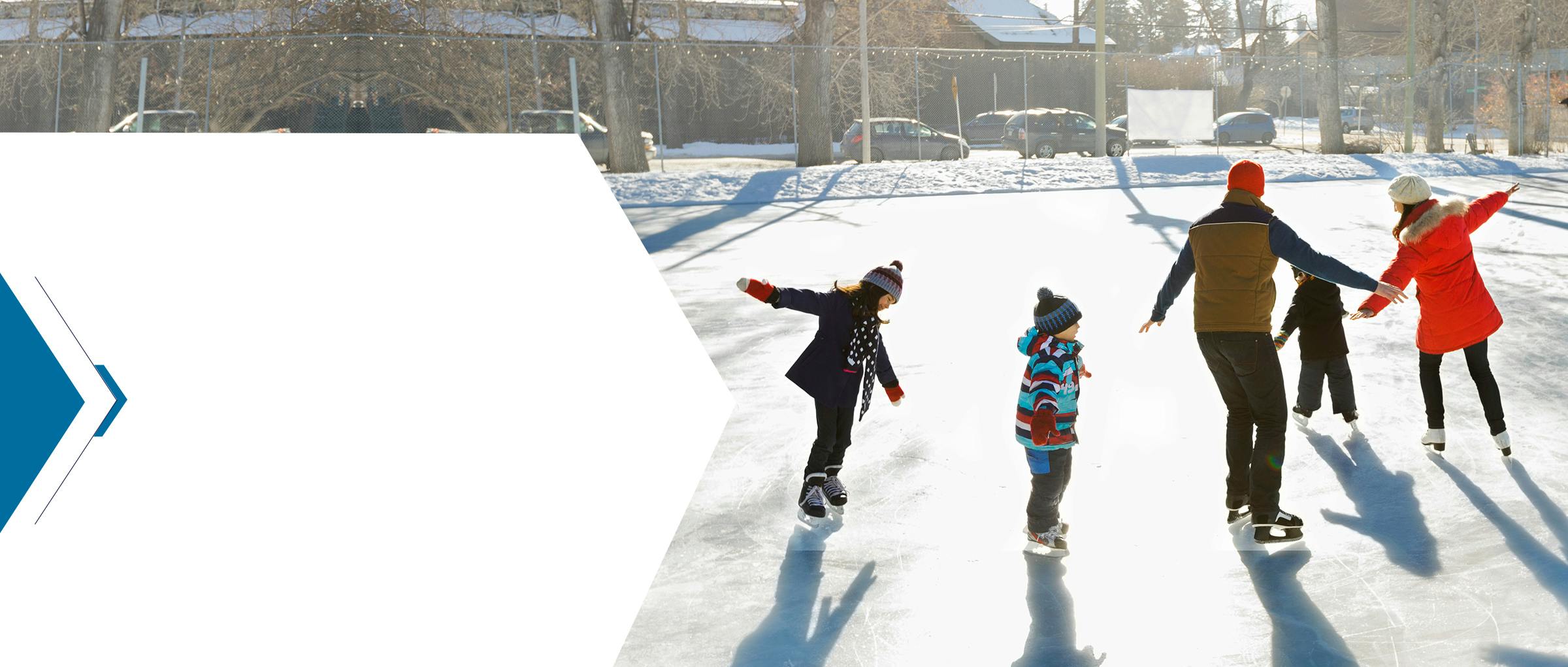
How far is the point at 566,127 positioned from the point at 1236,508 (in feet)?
65.6

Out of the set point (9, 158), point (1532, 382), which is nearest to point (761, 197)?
point (1532, 382)

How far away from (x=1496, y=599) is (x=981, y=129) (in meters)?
30.6

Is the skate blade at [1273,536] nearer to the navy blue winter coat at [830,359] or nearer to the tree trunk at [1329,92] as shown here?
the navy blue winter coat at [830,359]

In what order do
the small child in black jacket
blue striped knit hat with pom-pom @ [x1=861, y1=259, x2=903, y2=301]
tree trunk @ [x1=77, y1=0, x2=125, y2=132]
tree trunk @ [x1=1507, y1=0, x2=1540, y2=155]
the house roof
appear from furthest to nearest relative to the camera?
1. the house roof
2. tree trunk @ [x1=1507, y1=0, x2=1540, y2=155]
3. tree trunk @ [x1=77, y1=0, x2=125, y2=132]
4. the small child in black jacket
5. blue striped knit hat with pom-pom @ [x1=861, y1=259, x2=903, y2=301]

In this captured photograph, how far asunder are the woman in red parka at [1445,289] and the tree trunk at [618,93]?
18146 millimetres

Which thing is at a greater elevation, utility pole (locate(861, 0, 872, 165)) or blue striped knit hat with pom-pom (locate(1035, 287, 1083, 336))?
utility pole (locate(861, 0, 872, 165))

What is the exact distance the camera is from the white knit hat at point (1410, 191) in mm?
5621

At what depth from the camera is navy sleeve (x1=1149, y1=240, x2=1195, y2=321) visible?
16.1ft

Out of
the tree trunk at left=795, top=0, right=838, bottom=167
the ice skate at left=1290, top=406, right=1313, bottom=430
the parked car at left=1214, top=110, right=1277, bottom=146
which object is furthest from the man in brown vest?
the parked car at left=1214, top=110, right=1277, bottom=146

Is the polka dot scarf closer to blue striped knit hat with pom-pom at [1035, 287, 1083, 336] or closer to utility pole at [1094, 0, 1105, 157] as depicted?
blue striped knit hat with pom-pom at [1035, 287, 1083, 336]

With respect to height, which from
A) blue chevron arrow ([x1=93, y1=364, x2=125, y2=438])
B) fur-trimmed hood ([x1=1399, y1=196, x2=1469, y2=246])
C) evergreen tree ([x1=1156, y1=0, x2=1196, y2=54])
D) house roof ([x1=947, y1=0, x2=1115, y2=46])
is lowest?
blue chevron arrow ([x1=93, y1=364, x2=125, y2=438])

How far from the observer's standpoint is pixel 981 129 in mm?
33875

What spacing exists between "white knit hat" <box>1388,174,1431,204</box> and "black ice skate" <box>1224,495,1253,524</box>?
1717 millimetres

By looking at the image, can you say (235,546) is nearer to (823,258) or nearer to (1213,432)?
→ (1213,432)
